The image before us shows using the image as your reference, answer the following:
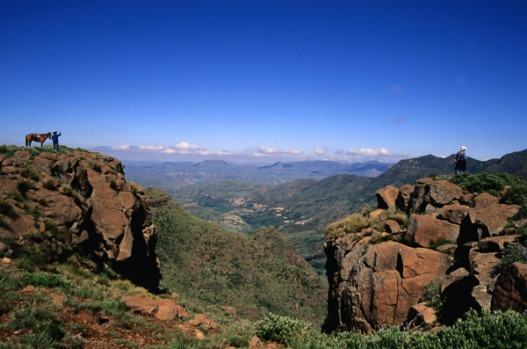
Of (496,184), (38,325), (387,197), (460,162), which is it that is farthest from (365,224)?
(38,325)

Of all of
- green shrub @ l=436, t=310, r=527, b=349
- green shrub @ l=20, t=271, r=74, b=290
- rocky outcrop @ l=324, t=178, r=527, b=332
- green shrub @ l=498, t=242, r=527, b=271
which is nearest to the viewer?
green shrub @ l=436, t=310, r=527, b=349

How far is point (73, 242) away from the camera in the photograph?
18.6m

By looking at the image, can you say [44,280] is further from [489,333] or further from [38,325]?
[489,333]

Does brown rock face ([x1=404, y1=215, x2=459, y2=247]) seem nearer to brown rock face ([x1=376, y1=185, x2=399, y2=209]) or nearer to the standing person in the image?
brown rock face ([x1=376, y1=185, x2=399, y2=209])

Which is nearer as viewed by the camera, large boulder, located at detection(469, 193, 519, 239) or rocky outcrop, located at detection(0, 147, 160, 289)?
large boulder, located at detection(469, 193, 519, 239)

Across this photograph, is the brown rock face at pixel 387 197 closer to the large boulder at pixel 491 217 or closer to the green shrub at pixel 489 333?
the large boulder at pixel 491 217

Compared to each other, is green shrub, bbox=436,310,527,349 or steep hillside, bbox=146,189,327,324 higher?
green shrub, bbox=436,310,527,349

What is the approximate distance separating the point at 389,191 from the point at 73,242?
24737 mm

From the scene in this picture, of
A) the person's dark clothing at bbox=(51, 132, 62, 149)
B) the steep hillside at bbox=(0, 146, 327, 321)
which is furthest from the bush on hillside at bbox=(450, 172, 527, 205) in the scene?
the person's dark clothing at bbox=(51, 132, 62, 149)

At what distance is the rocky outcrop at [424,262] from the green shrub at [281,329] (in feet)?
10.5

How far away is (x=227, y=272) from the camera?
77188 mm

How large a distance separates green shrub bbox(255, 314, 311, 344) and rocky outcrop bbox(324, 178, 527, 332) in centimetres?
320

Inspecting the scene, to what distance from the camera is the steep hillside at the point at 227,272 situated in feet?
216

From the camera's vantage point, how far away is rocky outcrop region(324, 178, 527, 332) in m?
12.1
